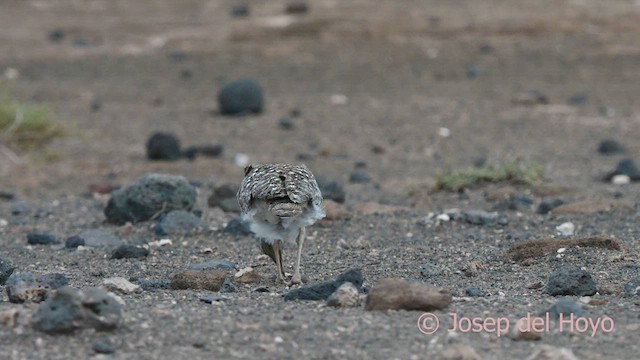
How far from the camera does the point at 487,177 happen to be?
11.7 metres

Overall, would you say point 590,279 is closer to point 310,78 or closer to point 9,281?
point 9,281

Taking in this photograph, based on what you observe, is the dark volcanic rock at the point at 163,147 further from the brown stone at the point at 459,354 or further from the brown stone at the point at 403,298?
the brown stone at the point at 459,354

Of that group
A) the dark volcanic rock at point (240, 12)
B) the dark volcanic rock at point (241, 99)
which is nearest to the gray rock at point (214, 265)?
the dark volcanic rock at point (241, 99)

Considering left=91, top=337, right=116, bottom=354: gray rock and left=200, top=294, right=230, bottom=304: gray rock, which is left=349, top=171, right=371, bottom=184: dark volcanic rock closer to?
left=200, top=294, right=230, bottom=304: gray rock

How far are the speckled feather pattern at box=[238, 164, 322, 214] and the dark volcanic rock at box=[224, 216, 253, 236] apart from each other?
6.43ft

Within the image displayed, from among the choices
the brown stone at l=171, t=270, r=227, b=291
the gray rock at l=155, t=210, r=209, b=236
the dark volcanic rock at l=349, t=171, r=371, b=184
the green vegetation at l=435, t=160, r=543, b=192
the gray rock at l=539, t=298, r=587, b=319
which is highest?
the gray rock at l=539, t=298, r=587, b=319

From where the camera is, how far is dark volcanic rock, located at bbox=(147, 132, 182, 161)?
1438 cm

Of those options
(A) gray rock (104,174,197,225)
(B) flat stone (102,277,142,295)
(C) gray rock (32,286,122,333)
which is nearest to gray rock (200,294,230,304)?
(B) flat stone (102,277,142,295)

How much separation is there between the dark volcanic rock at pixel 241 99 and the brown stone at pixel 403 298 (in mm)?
11111

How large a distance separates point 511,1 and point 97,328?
768 inches

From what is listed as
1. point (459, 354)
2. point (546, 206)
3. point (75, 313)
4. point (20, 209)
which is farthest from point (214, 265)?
point (20, 209)

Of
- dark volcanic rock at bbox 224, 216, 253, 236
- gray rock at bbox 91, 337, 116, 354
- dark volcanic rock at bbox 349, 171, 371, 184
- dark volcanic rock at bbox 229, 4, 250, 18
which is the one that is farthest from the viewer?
dark volcanic rock at bbox 229, 4, 250, 18

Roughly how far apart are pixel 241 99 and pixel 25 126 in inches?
119

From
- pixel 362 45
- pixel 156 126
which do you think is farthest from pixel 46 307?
pixel 362 45
